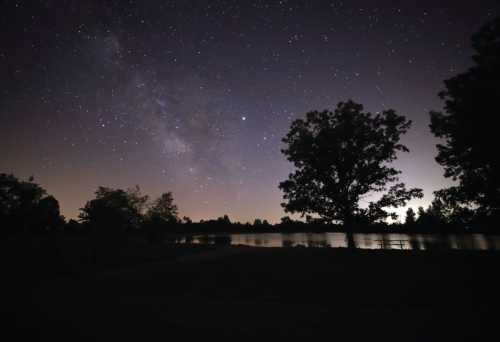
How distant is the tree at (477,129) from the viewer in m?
13.0

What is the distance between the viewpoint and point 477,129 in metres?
13.3

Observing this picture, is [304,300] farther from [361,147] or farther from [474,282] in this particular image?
[361,147]

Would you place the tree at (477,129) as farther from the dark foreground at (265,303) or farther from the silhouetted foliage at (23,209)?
the silhouetted foliage at (23,209)

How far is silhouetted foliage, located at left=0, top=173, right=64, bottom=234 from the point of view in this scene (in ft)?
113

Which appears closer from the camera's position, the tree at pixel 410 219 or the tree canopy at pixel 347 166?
the tree canopy at pixel 347 166

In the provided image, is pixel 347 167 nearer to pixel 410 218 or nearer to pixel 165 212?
pixel 165 212

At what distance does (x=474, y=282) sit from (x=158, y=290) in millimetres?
12131

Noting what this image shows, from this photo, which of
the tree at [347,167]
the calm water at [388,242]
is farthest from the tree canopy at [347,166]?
the calm water at [388,242]

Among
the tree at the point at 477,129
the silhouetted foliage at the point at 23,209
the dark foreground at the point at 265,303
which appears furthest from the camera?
the silhouetted foliage at the point at 23,209

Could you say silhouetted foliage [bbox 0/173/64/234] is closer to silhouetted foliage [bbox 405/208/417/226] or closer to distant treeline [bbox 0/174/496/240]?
distant treeline [bbox 0/174/496/240]

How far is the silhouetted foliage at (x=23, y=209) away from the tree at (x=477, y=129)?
46.0 metres

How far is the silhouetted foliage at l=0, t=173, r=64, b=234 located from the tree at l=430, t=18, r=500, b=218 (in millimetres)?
46031

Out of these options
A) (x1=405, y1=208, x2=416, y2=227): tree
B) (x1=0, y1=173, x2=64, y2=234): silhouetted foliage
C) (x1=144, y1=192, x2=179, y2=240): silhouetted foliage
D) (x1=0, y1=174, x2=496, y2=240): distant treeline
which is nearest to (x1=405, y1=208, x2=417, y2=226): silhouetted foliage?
(x1=405, y1=208, x2=416, y2=227): tree

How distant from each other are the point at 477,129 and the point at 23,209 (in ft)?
173
